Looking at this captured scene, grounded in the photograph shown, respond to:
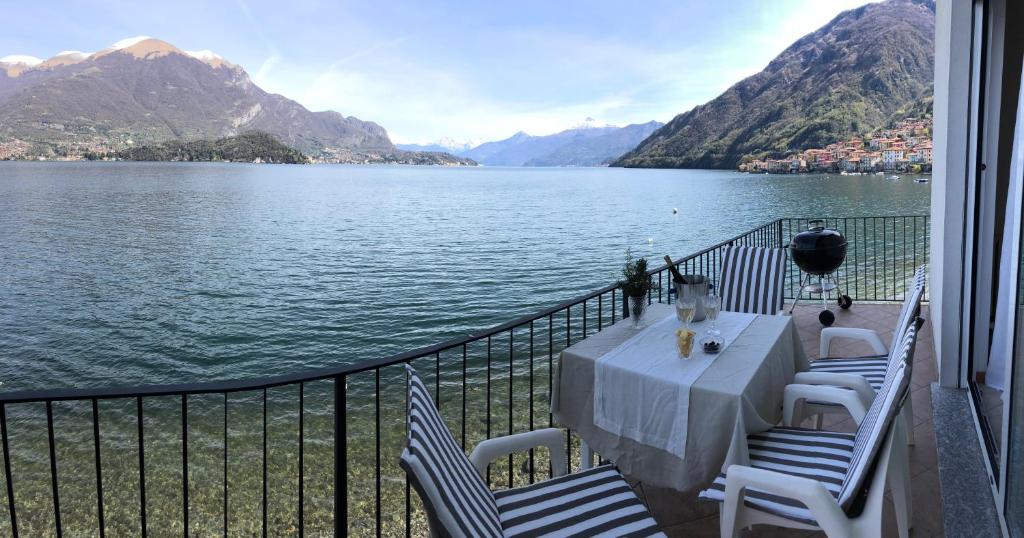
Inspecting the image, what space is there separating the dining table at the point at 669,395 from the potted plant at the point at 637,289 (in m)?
0.08

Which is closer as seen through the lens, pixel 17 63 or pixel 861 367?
pixel 861 367

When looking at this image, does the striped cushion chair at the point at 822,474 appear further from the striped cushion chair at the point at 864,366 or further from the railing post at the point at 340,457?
the railing post at the point at 340,457

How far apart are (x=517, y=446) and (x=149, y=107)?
152281 mm

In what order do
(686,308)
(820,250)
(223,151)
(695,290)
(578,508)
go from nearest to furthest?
(578,508)
(686,308)
(695,290)
(820,250)
(223,151)

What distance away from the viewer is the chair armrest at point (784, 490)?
1.73 m

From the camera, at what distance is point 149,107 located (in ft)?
419

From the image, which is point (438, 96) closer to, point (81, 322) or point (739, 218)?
point (739, 218)

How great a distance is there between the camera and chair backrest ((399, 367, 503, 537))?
141 centimetres

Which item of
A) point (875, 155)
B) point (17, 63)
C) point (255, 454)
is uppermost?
point (17, 63)

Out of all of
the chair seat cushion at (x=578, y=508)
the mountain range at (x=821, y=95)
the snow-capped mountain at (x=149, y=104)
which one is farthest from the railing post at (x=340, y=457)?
the snow-capped mountain at (x=149, y=104)

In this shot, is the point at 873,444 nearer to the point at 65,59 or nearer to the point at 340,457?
the point at 340,457

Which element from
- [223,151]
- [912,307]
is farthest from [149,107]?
[912,307]

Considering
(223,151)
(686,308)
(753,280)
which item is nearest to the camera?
(686,308)

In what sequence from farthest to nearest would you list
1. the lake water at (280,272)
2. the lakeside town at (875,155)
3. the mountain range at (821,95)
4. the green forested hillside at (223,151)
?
the green forested hillside at (223,151)
the mountain range at (821,95)
the lakeside town at (875,155)
the lake water at (280,272)
